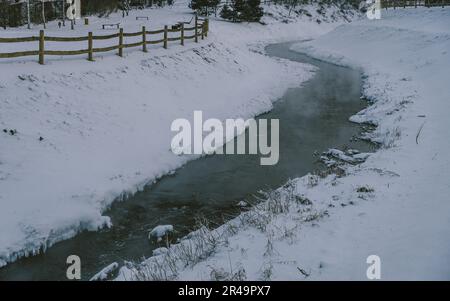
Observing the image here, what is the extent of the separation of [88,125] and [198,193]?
439cm

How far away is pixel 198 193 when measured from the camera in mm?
11297

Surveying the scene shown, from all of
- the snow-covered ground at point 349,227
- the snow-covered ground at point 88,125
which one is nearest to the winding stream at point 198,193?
the snow-covered ground at point 88,125

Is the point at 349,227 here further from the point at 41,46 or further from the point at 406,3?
the point at 406,3

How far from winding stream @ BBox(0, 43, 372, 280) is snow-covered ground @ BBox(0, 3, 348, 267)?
0.44 m

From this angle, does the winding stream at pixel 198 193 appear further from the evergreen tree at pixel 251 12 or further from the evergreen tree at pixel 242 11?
the evergreen tree at pixel 251 12

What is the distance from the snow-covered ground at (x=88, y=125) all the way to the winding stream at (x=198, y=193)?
44 centimetres

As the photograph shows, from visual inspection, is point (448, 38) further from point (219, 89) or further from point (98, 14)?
point (98, 14)

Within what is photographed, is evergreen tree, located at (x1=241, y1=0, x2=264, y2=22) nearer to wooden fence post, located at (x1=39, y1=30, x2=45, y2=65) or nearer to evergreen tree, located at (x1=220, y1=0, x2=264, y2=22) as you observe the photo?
evergreen tree, located at (x1=220, y1=0, x2=264, y2=22)

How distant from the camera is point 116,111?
48.2ft

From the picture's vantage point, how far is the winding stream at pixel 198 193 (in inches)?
330

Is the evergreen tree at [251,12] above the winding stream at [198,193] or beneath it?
above

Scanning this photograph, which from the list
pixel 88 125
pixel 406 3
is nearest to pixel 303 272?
pixel 88 125

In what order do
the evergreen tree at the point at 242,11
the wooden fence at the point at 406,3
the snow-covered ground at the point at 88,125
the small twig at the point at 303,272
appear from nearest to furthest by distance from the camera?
the small twig at the point at 303,272 < the snow-covered ground at the point at 88,125 < the evergreen tree at the point at 242,11 < the wooden fence at the point at 406,3

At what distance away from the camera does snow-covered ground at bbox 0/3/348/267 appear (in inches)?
378
